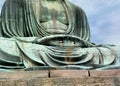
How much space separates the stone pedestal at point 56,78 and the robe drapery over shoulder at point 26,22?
240 centimetres

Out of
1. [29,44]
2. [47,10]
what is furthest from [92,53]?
[47,10]

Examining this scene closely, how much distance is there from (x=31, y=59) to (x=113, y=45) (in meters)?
1.96

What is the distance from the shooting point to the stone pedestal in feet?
26.3

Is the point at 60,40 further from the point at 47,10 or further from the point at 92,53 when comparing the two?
the point at 47,10

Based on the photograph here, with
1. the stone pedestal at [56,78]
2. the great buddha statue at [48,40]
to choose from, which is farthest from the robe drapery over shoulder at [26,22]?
the stone pedestal at [56,78]

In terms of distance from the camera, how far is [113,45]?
33.2 feet

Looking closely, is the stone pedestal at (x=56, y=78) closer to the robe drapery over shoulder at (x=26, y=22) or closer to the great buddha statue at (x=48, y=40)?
the great buddha statue at (x=48, y=40)

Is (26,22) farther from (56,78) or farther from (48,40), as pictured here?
(56,78)

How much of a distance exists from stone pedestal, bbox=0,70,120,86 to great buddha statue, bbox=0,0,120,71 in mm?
518

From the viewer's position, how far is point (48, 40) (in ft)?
32.5

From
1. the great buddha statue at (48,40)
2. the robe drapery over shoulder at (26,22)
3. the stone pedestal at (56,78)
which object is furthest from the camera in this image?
the robe drapery over shoulder at (26,22)

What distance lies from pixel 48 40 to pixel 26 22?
1267 millimetres

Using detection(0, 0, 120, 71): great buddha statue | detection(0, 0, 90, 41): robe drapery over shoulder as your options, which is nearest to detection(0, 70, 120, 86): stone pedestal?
detection(0, 0, 120, 71): great buddha statue

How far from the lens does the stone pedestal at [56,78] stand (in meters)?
8.02
